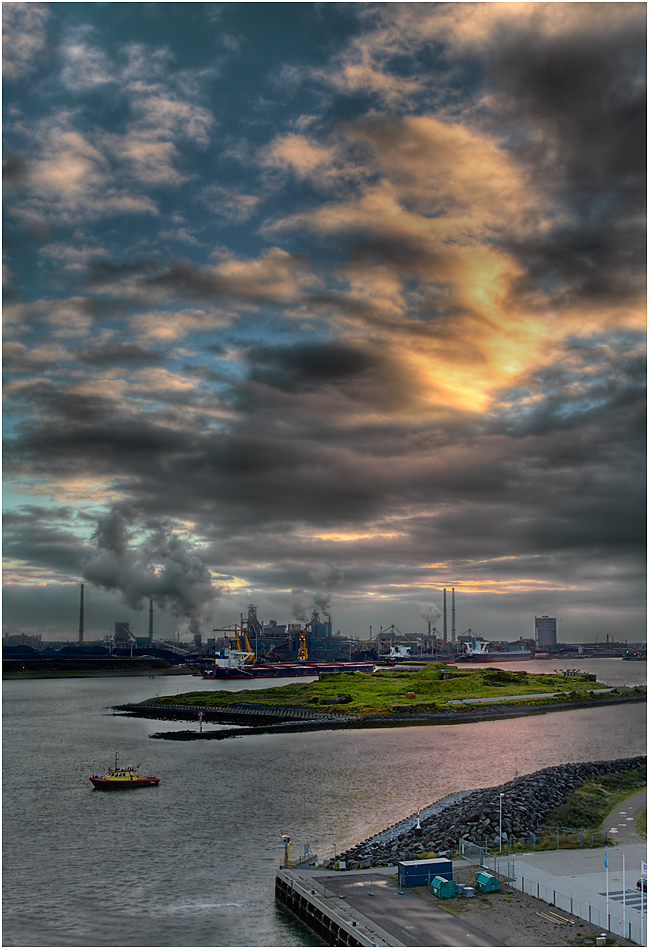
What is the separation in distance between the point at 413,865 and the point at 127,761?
160ft

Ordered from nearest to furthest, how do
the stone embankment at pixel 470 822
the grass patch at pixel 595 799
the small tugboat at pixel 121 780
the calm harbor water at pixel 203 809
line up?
the calm harbor water at pixel 203 809
the stone embankment at pixel 470 822
the grass patch at pixel 595 799
the small tugboat at pixel 121 780

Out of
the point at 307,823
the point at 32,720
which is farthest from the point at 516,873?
the point at 32,720

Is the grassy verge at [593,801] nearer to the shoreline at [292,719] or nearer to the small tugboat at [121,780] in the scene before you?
the small tugboat at [121,780]

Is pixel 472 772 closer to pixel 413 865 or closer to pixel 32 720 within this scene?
pixel 413 865

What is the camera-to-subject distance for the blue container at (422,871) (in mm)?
26188

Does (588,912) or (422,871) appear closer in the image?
(588,912)

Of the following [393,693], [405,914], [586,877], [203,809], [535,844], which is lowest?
[393,693]

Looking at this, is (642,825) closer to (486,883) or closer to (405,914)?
(486,883)

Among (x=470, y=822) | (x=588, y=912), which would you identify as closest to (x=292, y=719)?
(x=470, y=822)

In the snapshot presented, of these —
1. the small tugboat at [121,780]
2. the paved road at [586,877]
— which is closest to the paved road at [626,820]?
the paved road at [586,877]

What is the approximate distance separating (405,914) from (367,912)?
4.17 ft

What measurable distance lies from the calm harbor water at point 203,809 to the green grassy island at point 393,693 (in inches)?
746

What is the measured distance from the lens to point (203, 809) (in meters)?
48.5

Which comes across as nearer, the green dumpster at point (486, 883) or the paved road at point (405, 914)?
the paved road at point (405, 914)
